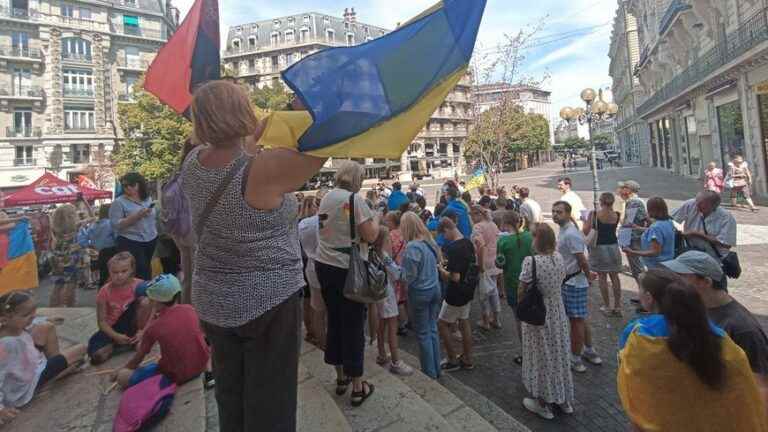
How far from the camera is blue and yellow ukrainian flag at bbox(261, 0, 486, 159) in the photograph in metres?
1.51

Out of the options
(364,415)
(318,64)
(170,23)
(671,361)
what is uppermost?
(170,23)

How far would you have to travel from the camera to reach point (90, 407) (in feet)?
10.7

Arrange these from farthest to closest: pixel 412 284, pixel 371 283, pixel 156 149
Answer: pixel 156 149 → pixel 412 284 → pixel 371 283

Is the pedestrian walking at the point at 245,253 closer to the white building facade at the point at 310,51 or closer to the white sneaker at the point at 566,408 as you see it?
the white sneaker at the point at 566,408

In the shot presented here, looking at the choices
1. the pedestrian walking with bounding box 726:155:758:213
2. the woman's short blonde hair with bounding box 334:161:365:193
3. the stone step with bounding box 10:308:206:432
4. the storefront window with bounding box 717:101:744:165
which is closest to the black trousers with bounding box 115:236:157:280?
the stone step with bounding box 10:308:206:432

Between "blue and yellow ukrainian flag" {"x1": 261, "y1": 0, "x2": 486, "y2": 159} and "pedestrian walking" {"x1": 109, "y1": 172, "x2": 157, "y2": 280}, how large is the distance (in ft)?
12.4

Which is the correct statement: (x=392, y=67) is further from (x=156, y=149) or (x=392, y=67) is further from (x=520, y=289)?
(x=156, y=149)

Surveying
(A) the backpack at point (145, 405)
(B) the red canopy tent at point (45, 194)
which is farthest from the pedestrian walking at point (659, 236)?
(B) the red canopy tent at point (45, 194)

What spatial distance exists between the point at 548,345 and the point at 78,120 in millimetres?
47156

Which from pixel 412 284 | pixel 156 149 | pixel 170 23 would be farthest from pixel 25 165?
pixel 412 284

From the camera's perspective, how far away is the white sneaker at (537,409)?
3703 mm

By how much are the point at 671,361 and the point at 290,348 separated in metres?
1.80

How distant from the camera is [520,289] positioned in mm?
3812

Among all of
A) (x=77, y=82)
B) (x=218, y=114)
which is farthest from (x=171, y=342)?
(x=77, y=82)
